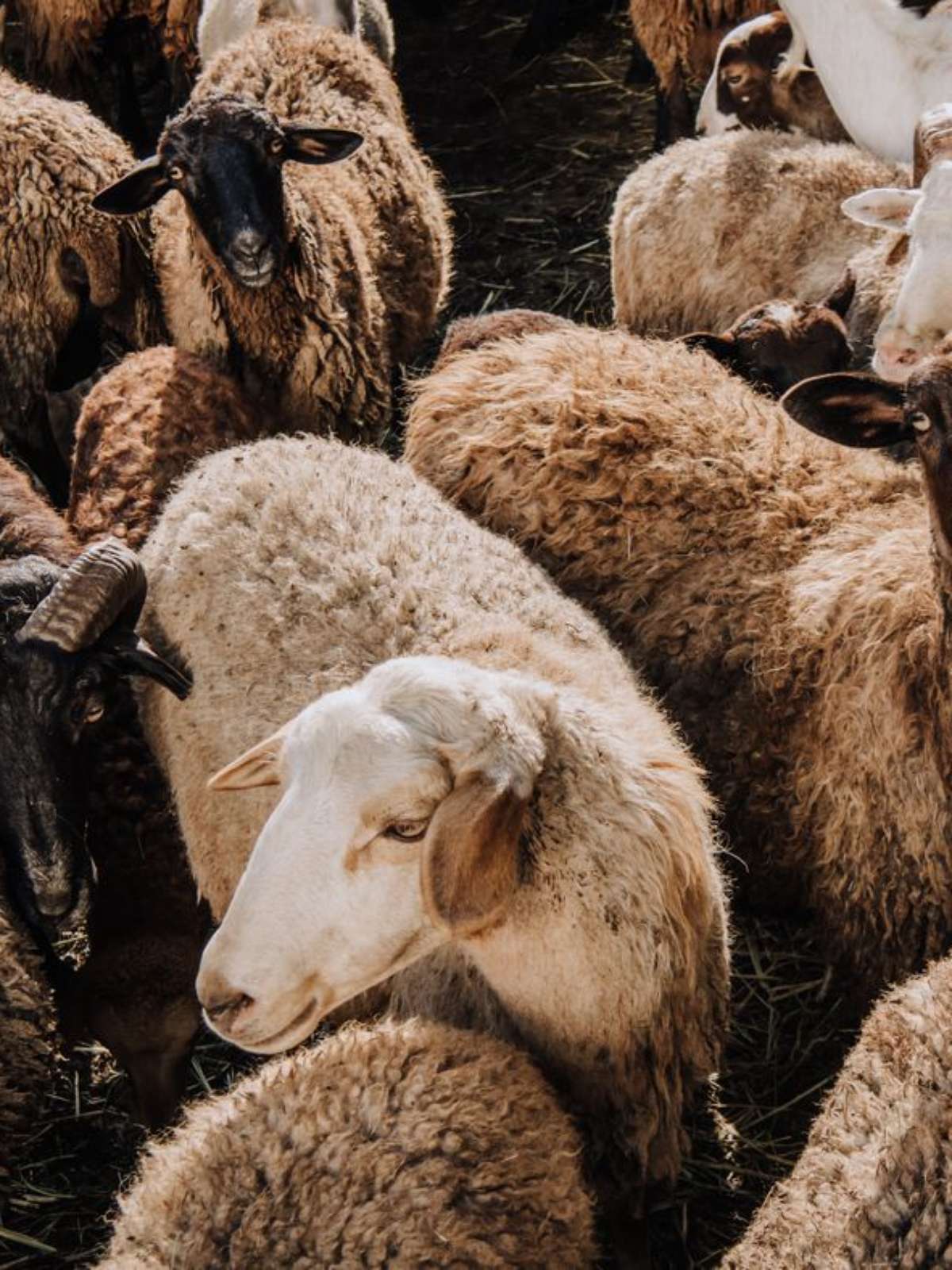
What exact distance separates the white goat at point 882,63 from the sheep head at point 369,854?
12.5ft

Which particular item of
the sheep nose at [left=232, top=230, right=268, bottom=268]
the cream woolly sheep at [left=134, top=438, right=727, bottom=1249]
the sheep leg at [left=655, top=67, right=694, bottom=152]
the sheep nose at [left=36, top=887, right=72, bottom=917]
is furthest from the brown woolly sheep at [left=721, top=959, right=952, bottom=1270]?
the sheep leg at [left=655, top=67, right=694, bottom=152]

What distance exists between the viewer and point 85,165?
5.69 metres

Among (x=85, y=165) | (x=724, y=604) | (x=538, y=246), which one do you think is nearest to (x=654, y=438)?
(x=724, y=604)

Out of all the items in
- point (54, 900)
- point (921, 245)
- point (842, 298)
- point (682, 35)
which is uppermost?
point (682, 35)

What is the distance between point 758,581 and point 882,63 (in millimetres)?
2805

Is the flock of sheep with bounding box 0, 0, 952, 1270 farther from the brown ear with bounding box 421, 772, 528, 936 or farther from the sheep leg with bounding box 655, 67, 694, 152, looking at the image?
the sheep leg with bounding box 655, 67, 694, 152

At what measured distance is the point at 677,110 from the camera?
7.52 meters

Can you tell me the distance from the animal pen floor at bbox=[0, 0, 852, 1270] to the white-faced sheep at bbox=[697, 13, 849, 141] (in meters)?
0.90

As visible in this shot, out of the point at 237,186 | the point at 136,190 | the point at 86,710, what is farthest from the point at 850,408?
the point at 136,190

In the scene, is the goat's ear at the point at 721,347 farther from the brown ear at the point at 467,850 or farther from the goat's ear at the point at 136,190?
the brown ear at the point at 467,850

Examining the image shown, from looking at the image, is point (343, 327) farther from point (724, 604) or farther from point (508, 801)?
point (508, 801)

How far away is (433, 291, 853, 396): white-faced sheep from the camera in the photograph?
15.3ft

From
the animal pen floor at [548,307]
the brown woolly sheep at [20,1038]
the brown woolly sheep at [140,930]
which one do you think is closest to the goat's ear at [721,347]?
the animal pen floor at [548,307]

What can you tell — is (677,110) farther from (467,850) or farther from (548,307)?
(467,850)
